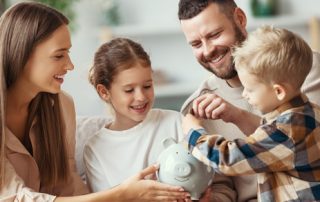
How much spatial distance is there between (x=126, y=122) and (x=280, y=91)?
28.9 inches

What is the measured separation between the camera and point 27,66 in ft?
6.68

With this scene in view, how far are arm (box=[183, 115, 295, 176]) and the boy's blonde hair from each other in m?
0.13

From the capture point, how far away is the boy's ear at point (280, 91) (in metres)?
1.60

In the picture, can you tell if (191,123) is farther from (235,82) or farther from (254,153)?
(235,82)

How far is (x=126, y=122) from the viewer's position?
221 cm

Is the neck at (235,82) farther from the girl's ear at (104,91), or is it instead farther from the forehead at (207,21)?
the girl's ear at (104,91)

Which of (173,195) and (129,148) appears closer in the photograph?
(173,195)

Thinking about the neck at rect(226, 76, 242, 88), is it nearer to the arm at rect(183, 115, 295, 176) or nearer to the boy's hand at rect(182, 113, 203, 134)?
the boy's hand at rect(182, 113, 203, 134)

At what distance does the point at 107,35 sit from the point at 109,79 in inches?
127

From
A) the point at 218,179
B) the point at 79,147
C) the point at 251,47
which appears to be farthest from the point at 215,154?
the point at 79,147

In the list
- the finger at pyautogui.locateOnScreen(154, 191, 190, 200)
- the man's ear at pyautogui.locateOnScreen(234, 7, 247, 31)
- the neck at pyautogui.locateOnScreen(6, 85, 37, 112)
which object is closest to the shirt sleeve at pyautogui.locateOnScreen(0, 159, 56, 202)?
the neck at pyautogui.locateOnScreen(6, 85, 37, 112)

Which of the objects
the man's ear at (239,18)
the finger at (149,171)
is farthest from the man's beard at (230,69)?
the finger at (149,171)

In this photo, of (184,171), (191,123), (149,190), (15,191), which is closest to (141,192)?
(149,190)

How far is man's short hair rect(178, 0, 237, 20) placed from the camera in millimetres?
2158
